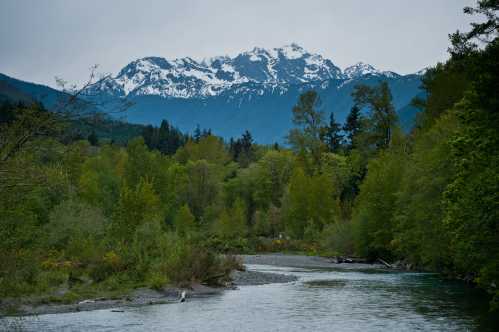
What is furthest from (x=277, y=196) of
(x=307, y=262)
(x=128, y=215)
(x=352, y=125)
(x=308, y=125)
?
(x=128, y=215)

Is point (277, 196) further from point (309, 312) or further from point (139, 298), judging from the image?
point (309, 312)

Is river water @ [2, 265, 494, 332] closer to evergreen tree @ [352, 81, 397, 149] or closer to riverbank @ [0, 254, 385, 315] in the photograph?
riverbank @ [0, 254, 385, 315]

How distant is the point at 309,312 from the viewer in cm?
2869

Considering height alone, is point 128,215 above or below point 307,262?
above

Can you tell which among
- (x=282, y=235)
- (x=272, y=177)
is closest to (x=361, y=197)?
(x=282, y=235)

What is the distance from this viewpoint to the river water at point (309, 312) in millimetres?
24797

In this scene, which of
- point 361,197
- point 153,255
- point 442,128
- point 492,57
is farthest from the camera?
point 361,197

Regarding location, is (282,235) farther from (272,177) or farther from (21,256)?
(21,256)

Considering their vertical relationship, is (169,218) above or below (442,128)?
below

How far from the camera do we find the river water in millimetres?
24797

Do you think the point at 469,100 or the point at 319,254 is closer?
the point at 469,100

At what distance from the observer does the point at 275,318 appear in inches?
1069

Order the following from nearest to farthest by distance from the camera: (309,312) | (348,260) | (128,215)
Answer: (309,312), (128,215), (348,260)

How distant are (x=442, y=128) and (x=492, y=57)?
25.3 metres
